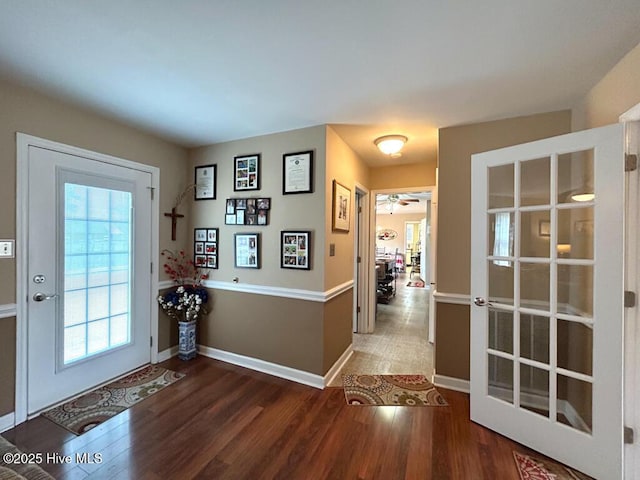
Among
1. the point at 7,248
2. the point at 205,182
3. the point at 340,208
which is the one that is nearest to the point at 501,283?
the point at 340,208

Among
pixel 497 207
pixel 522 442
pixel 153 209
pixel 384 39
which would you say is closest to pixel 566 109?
pixel 497 207

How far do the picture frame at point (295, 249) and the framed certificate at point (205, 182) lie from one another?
39.7 inches

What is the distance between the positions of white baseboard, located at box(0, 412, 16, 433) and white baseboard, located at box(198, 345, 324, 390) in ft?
4.66

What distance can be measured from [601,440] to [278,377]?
7.35 ft

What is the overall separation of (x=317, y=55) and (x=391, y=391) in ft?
8.44

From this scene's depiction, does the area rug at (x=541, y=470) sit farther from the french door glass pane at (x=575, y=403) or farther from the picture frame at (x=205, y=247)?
the picture frame at (x=205, y=247)

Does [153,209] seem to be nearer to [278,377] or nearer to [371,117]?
[278,377]

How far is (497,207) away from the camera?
193cm

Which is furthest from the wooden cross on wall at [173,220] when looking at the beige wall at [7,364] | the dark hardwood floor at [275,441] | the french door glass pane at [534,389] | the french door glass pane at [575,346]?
the french door glass pane at [575,346]

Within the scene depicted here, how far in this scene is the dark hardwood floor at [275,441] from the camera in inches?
61.6

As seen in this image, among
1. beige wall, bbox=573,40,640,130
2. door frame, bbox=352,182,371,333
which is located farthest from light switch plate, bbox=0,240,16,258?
beige wall, bbox=573,40,640,130

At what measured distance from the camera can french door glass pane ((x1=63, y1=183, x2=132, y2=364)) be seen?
2186 millimetres

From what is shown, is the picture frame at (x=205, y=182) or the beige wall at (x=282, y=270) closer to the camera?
the beige wall at (x=282, y=270)

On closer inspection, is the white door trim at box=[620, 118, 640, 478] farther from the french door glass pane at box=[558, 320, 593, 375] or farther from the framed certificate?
the framed certificate
